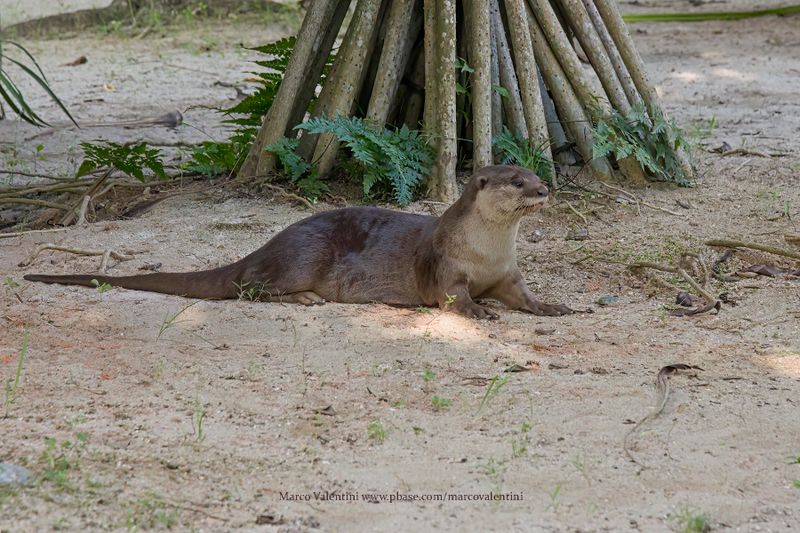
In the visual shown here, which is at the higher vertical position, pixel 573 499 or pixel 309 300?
pixel 573 499

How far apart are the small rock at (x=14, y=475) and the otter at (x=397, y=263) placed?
5.35 feet

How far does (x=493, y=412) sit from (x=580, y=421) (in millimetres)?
238

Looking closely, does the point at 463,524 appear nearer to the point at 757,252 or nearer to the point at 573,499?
the point at 573,499

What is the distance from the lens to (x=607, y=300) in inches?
170

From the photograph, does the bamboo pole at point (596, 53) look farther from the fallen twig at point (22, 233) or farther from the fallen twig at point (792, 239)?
the fallen twig at point (22, 233)

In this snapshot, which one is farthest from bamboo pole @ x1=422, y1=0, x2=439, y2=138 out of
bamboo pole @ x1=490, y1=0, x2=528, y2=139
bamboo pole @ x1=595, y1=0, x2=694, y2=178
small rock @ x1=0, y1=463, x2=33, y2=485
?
small rock @ x1=0, y1=463, x2=33, y2=485

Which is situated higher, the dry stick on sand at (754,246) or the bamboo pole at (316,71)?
the bamboo pole at (316,71)

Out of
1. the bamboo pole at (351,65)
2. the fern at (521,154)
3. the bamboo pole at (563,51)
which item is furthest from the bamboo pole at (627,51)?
the bamboo pole at (351,65)

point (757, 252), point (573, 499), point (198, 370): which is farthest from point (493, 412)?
point (757, 252)

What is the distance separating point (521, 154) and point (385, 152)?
660 millimetres

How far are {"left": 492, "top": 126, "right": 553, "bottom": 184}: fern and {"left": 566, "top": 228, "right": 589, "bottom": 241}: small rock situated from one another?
1.14 ft

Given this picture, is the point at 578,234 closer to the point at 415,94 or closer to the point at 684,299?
the point at 684,299

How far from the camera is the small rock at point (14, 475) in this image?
8.39ft

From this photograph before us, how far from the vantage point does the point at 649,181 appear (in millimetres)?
5582
